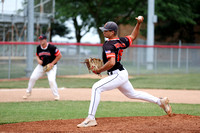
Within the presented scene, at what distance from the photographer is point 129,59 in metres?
23.7

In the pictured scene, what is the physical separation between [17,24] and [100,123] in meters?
19.9

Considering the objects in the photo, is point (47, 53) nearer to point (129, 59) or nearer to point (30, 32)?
point (30, 32)

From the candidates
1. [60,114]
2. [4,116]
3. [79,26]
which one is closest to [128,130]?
[60,114]

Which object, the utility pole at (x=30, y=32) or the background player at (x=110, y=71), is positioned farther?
the utility pole at (x=30, y=32)

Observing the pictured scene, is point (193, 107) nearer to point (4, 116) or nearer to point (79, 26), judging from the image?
point (4, 116)

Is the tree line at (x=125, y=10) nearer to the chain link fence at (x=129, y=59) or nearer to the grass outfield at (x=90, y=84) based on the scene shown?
the chain link fence at (x=129, y=59)

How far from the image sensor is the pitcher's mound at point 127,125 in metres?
5.81

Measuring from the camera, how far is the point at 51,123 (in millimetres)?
6598

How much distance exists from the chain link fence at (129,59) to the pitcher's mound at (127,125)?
11.5m

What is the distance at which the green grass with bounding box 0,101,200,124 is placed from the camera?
7.69m

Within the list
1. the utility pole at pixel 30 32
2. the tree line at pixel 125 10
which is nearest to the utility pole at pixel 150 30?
the tree line at pixel 125 10

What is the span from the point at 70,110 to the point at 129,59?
1557 cm

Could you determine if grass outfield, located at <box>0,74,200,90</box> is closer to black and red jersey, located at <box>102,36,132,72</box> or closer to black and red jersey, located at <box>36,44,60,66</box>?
black and red jersey, located at <box>36,44,60,66</box>

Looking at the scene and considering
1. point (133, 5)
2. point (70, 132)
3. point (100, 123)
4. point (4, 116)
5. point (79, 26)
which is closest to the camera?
point (70, 132)
